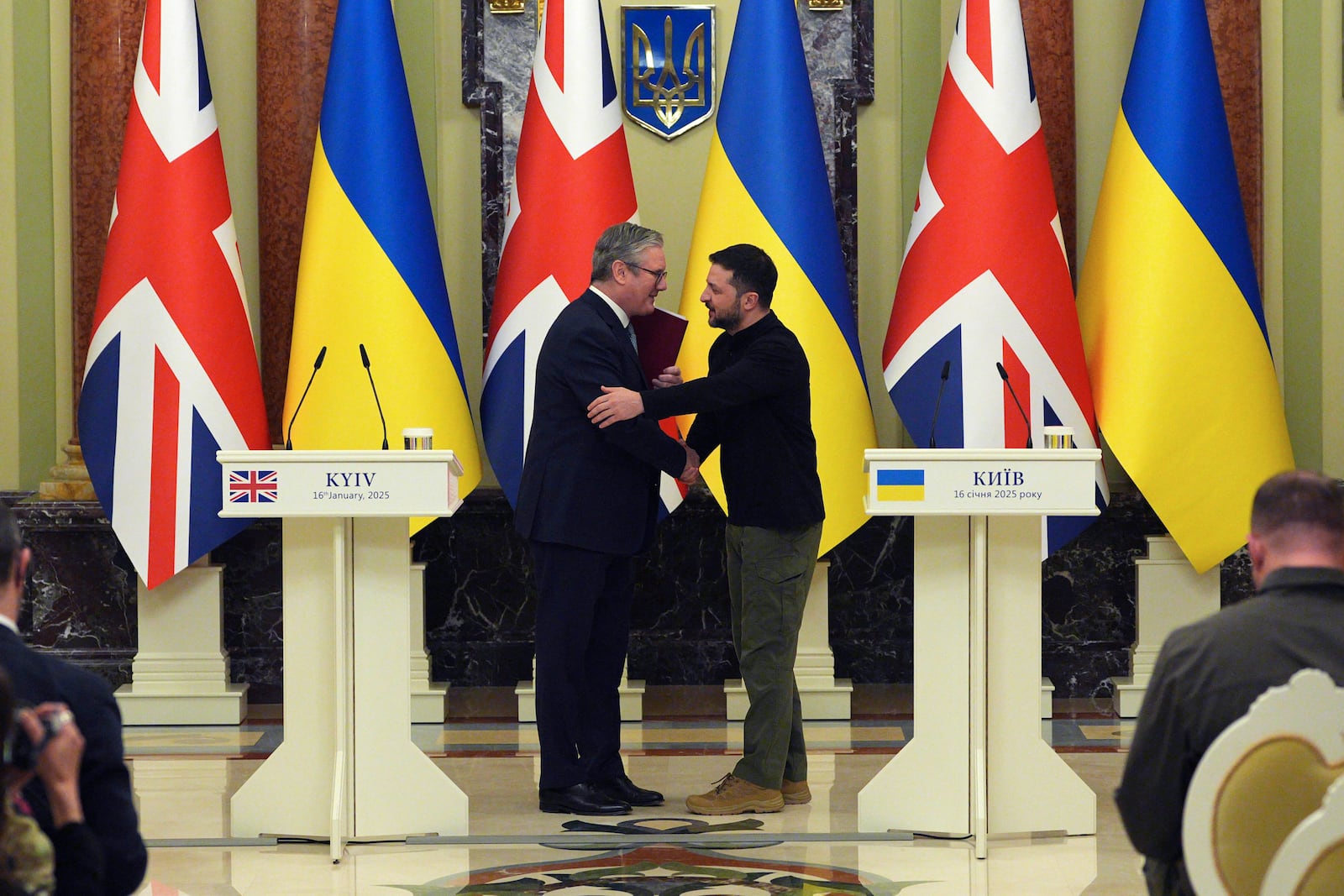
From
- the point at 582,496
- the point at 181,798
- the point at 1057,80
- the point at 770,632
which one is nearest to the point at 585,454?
the point at 582,496

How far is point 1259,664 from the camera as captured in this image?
7.22 ft

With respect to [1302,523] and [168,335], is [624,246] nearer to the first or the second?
[168,335]

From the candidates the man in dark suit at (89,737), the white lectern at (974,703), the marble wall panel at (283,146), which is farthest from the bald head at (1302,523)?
the marble wall panel at (283,146)

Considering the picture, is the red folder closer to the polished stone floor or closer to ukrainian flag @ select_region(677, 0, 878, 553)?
ukrainian flag @ select_region(677, 0, 878, 553)

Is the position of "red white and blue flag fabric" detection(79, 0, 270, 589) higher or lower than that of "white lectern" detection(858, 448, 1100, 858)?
higher

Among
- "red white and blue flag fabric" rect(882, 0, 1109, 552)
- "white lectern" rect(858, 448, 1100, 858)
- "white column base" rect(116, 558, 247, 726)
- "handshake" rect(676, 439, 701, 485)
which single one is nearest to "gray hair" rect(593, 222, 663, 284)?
"handshake" rect(676, 439, 701, 485)

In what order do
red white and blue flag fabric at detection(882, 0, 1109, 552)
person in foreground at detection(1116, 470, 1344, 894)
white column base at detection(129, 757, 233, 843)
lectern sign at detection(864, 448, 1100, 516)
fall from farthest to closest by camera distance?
1. red white and blue flag fabric at detection(882, 0, 1109, 552)
2. white column base at detection(129, 757, 233, 843)
3. lectern sign at detection(864, 448, 1100, 516)
4. person in foreground at detection(1116, 470, 1344, 894)

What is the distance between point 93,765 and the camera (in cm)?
207

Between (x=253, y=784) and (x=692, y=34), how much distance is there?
12.2ft

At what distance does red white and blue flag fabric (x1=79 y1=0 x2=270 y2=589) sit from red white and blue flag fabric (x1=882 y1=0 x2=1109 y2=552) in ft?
8.42

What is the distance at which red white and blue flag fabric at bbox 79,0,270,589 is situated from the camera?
231 inches

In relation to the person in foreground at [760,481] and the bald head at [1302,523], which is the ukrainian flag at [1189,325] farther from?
the bald head at [1302,523]

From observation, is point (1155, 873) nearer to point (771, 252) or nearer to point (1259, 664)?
point (1259, 664)

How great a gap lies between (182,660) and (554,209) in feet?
7.43
